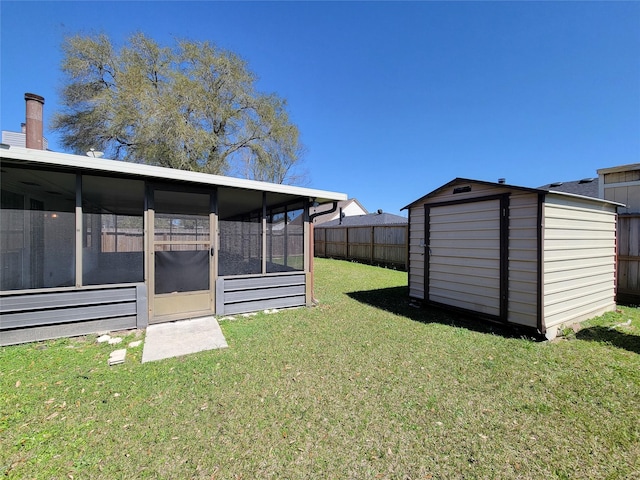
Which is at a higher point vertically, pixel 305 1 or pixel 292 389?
pixel 305 1

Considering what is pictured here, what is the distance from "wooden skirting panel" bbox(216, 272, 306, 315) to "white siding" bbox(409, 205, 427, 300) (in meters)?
2.49

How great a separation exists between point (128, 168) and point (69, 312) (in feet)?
7.37

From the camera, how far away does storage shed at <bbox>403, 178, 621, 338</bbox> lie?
4066mm

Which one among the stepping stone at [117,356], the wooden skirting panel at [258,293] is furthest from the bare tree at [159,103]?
the stepping stone at [117,356]

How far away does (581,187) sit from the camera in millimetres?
9617

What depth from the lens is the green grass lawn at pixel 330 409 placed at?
1.81 m

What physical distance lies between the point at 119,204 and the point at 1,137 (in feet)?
31.9

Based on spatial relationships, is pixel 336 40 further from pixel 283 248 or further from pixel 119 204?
pixel 119 204

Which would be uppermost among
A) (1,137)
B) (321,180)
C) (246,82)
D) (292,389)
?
(246,82)

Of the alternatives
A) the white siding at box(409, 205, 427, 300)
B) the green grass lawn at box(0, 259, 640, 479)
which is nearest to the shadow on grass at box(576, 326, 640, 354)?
the green grass lawn at box(0, 259, 640, 479)

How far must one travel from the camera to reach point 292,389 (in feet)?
8.89

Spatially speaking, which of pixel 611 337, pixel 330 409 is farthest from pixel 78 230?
pixel 611 337

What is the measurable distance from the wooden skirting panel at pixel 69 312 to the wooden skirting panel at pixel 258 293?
125 cm

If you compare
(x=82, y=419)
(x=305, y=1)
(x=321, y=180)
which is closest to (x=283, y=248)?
(x=82, y=419)
